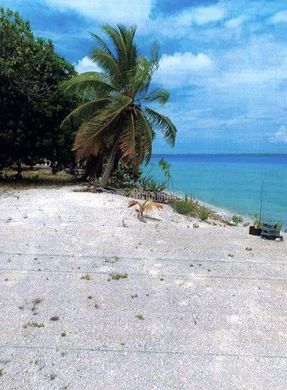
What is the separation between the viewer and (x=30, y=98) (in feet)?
51.3

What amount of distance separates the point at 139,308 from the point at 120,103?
9.93 metres

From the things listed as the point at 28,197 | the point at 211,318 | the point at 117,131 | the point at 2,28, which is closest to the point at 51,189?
the point at 28,197

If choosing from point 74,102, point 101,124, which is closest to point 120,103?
point 101,124

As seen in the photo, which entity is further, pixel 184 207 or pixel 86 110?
pixel 86 110

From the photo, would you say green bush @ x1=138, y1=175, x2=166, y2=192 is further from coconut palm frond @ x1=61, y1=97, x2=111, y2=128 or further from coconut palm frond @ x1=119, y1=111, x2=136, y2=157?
coconut palm frond @ x1=61, y1=97, x2=111, y2=128

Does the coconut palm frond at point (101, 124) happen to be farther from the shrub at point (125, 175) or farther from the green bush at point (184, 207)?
the green bush at point (184, 207)

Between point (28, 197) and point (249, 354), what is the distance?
32.8 ft

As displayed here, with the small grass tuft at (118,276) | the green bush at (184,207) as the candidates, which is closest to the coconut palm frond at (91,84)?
the green bush at (184,207)

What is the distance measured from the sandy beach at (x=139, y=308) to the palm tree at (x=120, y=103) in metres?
5.46

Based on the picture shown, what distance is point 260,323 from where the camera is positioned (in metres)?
5.13

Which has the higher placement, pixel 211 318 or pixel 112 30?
pixel 112 30

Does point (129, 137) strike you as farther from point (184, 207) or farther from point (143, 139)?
point (184, 207)

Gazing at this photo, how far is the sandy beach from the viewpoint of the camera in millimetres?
4062

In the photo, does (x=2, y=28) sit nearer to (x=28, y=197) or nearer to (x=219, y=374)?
(x=28, y=197)
